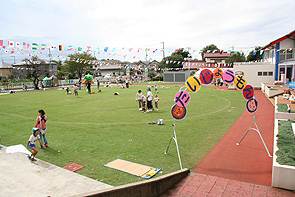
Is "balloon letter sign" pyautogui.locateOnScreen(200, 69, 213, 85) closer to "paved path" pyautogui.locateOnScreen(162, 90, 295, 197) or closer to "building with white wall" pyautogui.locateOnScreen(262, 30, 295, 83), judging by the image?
"paved path" pyautogui.locateOnScreen(162, 90, 295, 197)

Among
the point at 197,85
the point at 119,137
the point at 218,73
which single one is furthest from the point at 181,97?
the point at 119,137

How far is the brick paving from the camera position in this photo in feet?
18.3

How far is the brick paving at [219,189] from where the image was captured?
559cm

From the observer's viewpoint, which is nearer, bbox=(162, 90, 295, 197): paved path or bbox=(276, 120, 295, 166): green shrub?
bbox=(162, 90, 295, 197): paved path

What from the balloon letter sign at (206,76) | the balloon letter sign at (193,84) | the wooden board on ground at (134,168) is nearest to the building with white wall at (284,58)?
the balloon letter sign at (206,76)

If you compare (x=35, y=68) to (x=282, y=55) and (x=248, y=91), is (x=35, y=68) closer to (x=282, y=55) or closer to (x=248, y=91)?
(x=248, y=91)

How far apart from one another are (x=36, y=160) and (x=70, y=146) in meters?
1.67

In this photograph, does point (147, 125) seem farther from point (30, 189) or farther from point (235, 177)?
point (30, 189)

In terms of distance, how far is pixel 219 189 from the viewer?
586 cm

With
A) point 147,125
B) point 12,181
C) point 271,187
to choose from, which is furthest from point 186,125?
point 12,181

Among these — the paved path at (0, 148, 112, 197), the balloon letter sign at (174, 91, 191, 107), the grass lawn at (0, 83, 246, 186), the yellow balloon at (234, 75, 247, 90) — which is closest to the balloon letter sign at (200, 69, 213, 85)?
the balloon letter sign at (174, 91, 191, 107)

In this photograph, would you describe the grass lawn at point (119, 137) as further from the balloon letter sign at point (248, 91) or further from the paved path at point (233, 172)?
the balloon letter sign at point (248, 91)

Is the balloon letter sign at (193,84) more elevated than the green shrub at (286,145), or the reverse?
the balloon letter sign at (193,84)

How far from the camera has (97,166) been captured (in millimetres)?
7500
